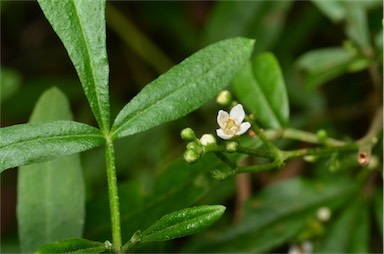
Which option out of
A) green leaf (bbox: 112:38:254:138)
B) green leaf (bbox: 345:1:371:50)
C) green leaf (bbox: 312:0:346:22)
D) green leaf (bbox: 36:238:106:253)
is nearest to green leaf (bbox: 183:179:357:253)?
green leaf (bbox: 345:1:371:50)

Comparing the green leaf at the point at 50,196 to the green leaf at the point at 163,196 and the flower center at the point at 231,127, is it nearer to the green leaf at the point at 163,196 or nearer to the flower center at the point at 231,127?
the green leaf at the point at 163,196

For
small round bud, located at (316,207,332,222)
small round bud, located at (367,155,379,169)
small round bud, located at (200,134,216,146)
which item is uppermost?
small round bud, located at (367,155,379,169)

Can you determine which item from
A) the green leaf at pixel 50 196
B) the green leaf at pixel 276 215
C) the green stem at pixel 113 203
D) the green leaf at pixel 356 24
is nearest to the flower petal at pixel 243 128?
the green stem at pixel 113 203

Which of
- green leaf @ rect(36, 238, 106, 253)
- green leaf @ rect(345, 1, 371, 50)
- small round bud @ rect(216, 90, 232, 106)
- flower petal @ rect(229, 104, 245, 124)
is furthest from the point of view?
green leaf @ rect(345, 1, 371, 50)

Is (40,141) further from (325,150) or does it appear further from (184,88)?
(325,150)

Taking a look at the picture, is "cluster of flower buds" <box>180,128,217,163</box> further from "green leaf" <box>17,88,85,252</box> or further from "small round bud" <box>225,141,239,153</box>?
"green leaf" <box>17,88,85,252</box>

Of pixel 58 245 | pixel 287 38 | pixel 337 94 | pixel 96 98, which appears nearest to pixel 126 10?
pixel 287 38

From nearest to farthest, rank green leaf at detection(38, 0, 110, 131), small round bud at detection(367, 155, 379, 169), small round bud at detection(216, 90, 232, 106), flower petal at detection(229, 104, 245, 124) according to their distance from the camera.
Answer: green leaf at detection(38, 0, 110, 131) → flower petal at detection(229, 104, 245, 124) → small round bud at detection(216, 90, 232, 106) → small round bud at detection(367, 155, 379, 169)

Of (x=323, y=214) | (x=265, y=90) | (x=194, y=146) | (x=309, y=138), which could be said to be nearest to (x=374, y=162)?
(x=323, y=214)

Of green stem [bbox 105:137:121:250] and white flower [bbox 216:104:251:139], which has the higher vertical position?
white flower [bbox 216:104:251:139]
